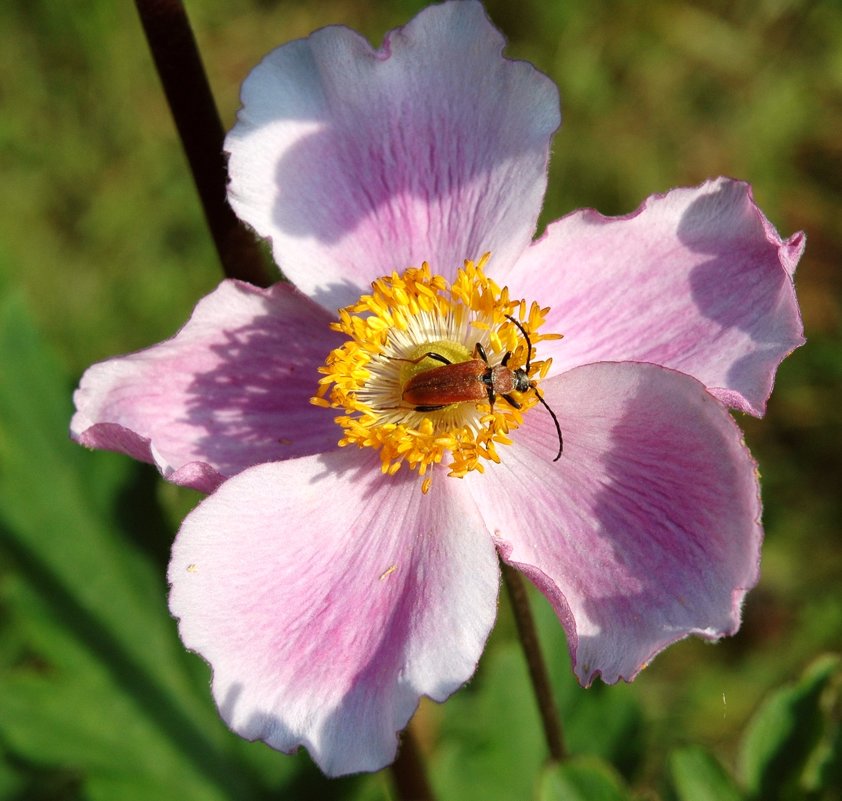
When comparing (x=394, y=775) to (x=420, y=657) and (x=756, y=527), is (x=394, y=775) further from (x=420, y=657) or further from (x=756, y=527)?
(x=756, y=527)

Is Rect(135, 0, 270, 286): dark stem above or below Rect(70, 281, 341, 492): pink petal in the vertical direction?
above

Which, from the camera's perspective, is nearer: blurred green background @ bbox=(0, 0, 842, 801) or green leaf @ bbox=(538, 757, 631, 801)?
green leaf @ bbox=(538, 757, 631, 801)

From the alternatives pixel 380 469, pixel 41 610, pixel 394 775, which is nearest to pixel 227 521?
pixel 380 469

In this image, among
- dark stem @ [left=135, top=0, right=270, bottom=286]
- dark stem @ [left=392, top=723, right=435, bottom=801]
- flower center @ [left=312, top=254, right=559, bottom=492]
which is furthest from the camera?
dark stem @ [left=392, top=723, right=435, bottom=801]

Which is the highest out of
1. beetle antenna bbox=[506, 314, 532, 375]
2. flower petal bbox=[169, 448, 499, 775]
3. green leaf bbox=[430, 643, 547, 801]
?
beetle antenna bbox=[506, 314, 532, 375]

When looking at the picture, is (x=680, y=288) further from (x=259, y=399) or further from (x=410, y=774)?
(x=410, y=774)

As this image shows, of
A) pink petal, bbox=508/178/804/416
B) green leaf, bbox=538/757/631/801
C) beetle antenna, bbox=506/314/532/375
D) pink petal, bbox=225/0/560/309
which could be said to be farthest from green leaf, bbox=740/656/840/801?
pink petal, bbox=225/0/560/309

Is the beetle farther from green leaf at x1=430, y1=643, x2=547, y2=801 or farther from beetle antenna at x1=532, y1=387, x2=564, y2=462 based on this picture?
green leaf at x1=430, y1=643, x2=547, y2=801
